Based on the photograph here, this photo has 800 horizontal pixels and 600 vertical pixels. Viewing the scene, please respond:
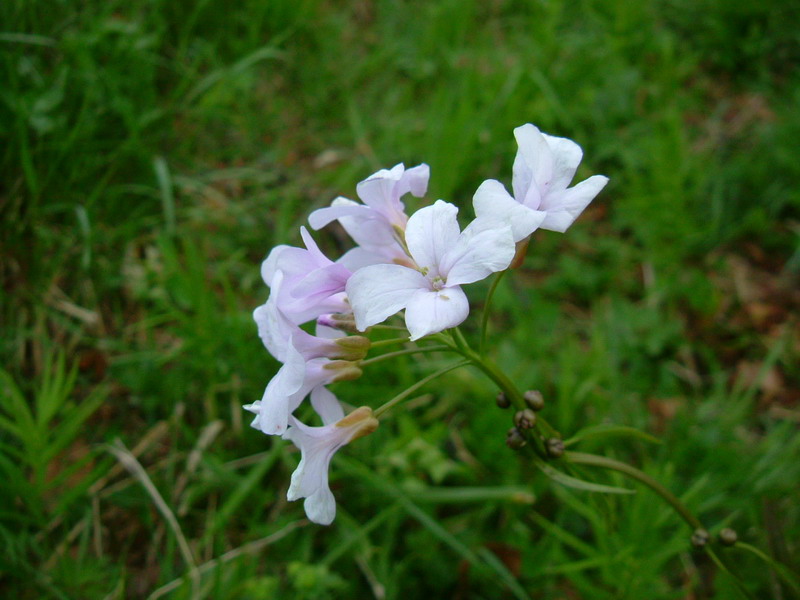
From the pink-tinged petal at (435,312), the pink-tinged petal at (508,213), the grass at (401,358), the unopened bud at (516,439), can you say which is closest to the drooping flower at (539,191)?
the pink-tinged petal at (508,213)

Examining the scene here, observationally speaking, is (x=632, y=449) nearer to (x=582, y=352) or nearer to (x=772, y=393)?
(x=582, y=352)

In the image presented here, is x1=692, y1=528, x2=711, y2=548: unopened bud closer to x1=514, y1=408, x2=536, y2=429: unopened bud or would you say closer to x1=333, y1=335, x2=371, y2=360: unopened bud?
x1=514, y1=408, x2=536, y2=429: unopened bud

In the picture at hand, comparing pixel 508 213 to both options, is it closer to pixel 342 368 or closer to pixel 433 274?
pixel 433 274

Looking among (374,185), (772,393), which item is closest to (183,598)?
(374,185)

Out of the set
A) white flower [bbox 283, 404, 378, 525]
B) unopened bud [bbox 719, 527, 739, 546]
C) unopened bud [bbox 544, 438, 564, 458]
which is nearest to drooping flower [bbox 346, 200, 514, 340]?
white flower [bbox 283, 404, 378, 525]

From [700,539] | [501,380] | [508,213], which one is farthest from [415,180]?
[700,539]

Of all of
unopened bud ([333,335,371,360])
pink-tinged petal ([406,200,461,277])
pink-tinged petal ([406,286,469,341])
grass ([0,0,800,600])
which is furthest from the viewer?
grass ([0,0,800,600])

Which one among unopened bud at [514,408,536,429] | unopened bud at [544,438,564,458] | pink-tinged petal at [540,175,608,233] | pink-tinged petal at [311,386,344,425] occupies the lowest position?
unopened bud at [544,438,564,458]

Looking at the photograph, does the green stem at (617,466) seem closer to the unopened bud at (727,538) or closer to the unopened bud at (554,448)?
the unopened bud at (554,448)
